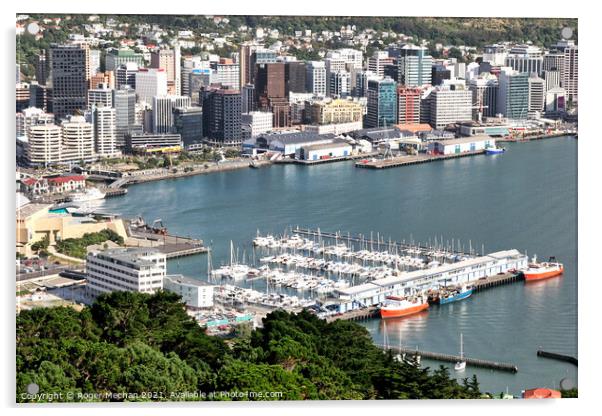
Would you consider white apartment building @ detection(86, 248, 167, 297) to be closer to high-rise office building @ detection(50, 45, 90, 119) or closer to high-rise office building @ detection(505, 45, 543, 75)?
high-rise office building @ detection(505, 45, 543, 75)

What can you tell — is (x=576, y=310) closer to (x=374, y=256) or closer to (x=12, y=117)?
(x=12, y=117)

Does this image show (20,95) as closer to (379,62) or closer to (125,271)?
(125,271)

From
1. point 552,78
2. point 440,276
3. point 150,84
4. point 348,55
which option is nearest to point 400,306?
point 440,276

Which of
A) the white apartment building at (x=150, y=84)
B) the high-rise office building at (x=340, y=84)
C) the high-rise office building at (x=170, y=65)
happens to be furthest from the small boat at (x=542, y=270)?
the white apartment building at (x=150, y=84)

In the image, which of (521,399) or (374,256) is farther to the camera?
(374,256)

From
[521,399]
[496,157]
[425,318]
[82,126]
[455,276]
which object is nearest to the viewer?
[521,399]

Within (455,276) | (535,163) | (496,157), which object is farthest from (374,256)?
(496,157)
